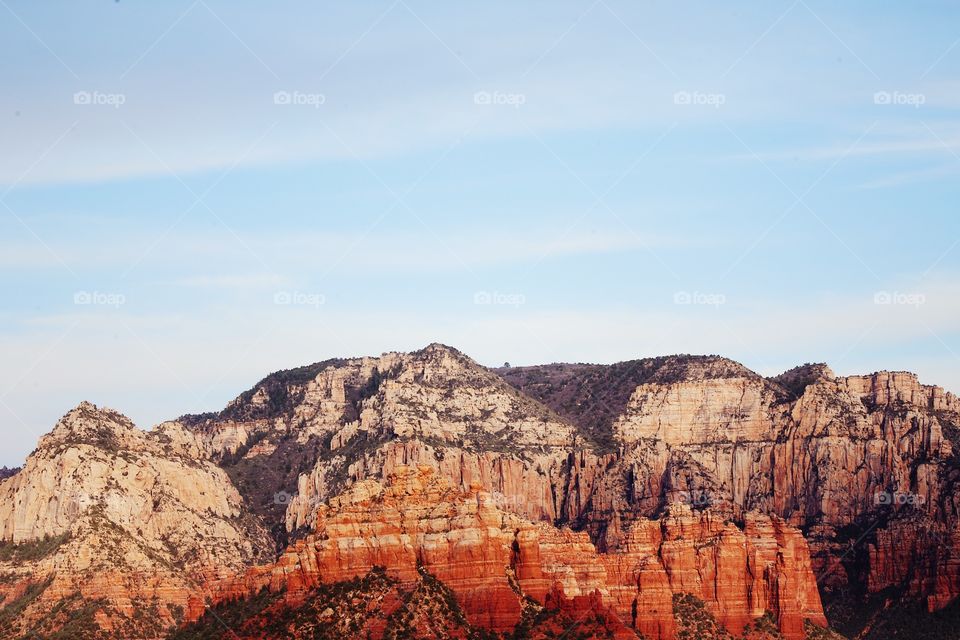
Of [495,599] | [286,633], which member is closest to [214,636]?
[286,633]

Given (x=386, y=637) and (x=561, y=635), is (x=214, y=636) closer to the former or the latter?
(x=386, y=637)

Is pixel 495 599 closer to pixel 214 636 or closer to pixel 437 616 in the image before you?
pixel 437 616

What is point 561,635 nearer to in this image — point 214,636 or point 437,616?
point 437,616

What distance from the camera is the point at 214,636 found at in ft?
648

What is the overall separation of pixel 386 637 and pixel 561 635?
54.0ft

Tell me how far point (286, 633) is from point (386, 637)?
8.04m

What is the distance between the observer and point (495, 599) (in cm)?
19900

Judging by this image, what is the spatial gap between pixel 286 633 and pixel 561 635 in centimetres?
2300

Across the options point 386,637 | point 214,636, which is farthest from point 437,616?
point 214,636

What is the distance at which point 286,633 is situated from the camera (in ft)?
630

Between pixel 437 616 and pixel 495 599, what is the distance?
643cm

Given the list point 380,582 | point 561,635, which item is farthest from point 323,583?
point 561,635

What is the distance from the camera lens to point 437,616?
195m

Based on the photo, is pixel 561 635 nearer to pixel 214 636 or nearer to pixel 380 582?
pixel 380 582
